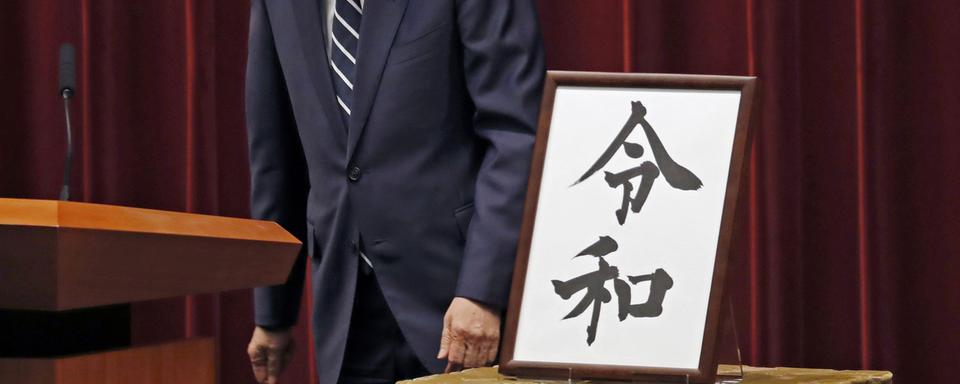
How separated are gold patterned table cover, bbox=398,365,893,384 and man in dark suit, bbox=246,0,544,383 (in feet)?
1.14

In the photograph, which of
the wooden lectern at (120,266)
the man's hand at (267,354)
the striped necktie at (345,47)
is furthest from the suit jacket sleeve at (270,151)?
the wooden lectern at (120,266)

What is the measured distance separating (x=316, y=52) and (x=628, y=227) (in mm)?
545

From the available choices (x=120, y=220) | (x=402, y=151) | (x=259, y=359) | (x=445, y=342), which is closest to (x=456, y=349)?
(x=445, y=342)

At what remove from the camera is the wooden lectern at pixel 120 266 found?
78cm

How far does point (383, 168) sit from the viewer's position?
133 cm

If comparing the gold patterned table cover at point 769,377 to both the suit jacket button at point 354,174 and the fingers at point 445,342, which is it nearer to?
the fingers at point 445,342

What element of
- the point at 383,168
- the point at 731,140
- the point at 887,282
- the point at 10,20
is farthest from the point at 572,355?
the point at 10,20

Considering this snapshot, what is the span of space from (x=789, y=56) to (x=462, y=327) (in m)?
1.07

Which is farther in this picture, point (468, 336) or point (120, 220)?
point (468, 336)

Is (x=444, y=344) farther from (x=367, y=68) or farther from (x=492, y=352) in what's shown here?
(x=367, y=68)

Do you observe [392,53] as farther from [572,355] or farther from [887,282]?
[887,282]

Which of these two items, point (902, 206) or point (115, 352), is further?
point (902, 206)

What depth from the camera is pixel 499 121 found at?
51.9 inches

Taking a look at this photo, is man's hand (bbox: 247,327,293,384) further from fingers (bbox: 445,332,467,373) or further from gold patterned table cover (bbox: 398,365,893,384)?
gold patterned table cover (bbox: 398,365,893,384)
